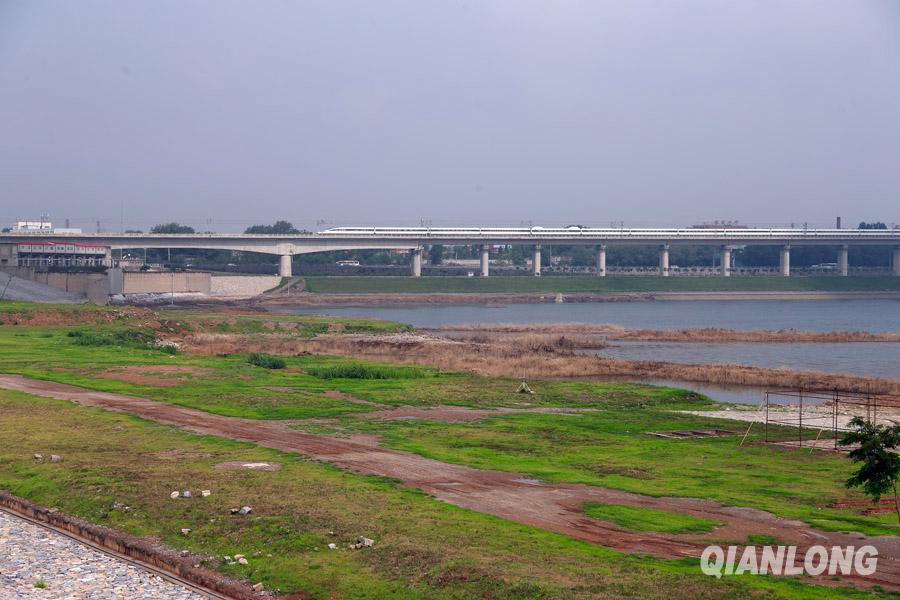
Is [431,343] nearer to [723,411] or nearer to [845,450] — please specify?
[723,411]

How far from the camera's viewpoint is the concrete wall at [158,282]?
109 metres

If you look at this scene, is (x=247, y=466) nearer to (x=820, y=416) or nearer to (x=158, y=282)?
(x=820, y=416)

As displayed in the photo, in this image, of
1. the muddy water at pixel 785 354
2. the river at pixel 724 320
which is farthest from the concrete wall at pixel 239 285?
the muddy water at pixel 785 354

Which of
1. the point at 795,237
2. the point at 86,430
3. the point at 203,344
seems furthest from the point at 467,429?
the point at 795,237

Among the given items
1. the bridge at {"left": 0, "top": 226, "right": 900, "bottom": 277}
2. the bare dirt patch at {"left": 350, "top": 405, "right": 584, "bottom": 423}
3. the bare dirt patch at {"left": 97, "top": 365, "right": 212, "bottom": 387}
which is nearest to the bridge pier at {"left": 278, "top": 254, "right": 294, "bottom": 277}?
the bridge at {"left": 0, "top": 226, "right": 900, "bottom": 277}

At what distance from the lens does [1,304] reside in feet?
216

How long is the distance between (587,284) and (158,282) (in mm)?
63734

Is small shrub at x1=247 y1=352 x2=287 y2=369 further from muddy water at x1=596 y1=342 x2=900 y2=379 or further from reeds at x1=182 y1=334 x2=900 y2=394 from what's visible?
muddy water at x1=596 y1=342 x2=900 y2=379

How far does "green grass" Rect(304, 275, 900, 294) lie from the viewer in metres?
137

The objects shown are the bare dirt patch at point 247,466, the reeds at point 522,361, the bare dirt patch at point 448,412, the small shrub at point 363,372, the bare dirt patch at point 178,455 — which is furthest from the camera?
the reeds at point 522,361

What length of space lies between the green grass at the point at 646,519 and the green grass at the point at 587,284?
116 m

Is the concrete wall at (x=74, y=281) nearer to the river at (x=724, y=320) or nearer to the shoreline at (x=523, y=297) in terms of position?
the river at (x=724, y=320)

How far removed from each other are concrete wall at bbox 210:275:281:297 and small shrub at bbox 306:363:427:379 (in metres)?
86.3

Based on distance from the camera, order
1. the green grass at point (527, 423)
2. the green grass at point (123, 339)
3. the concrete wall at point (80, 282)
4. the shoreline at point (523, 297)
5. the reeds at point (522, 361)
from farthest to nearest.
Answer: the shoreline at point (523, 297) < the concrete wall at point (80, 282) < the green grass at point (123, 339) < the reeds at point (522, 361) < the green grass at point (527, 423)
